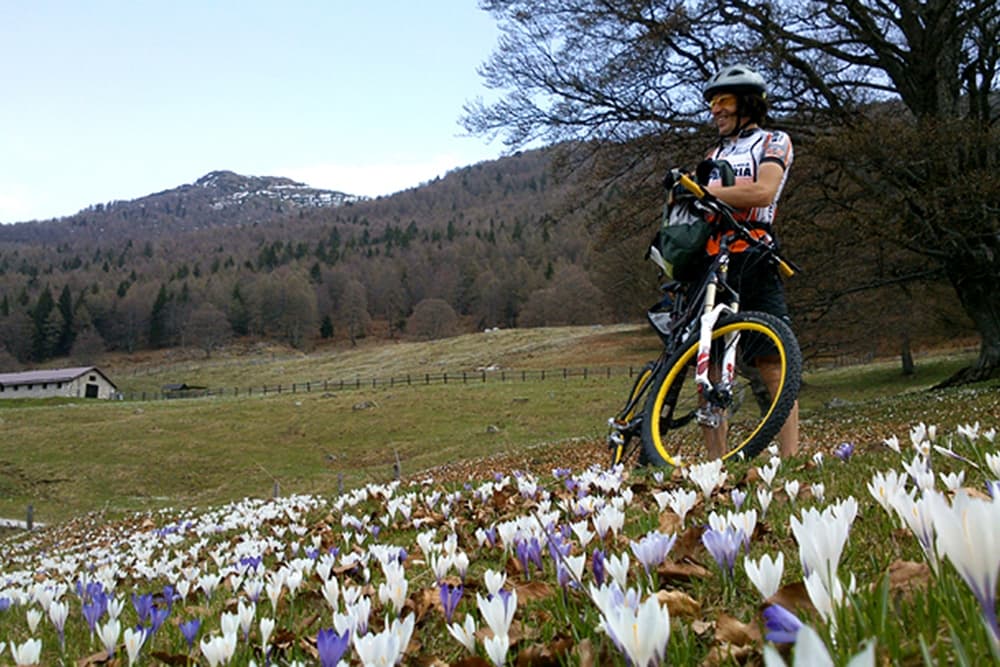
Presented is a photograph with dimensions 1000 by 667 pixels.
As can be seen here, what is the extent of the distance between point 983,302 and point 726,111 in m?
15.3

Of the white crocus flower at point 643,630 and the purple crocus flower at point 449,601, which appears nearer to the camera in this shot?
the white crocus flower at point 643,630

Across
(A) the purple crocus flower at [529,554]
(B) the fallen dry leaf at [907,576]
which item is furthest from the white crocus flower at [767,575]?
(A) the purple crocus flower at [529,554]

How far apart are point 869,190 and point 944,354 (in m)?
41.0

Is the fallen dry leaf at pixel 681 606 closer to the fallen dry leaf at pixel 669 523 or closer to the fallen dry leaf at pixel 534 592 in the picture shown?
the fallen dry leaf at pixel 534 592

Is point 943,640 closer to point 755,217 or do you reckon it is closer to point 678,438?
point 755,217

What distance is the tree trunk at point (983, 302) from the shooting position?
1619cm

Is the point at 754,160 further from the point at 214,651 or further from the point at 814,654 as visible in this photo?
the point at 814,654

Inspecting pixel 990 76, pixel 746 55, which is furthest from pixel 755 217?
pixel 990 76

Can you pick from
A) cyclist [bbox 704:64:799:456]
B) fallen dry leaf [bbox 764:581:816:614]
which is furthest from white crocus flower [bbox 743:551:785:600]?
cyclist [bbox 704:64:799:456]

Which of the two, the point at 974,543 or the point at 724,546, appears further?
the point at 724,546

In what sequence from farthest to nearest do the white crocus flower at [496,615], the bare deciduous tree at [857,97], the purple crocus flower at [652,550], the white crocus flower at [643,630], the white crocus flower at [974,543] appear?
1. the bare deciduous tree at [857,97]
2. the purple crocus flower at [652,550]
3. the white crocus flower at [496,615]
4. the white crocus flower at [643,630]
5. the white crocus flower at [974,543]

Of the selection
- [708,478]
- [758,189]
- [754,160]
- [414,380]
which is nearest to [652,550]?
[708,478]

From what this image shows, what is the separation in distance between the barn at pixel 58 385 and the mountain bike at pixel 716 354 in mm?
94887

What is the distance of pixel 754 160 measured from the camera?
213 inches
